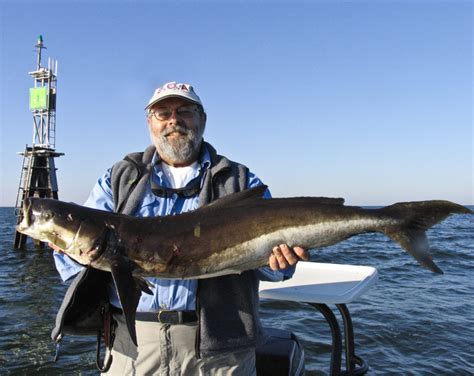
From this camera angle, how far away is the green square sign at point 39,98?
35656 millimetres

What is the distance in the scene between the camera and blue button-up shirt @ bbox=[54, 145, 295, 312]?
4039 mm

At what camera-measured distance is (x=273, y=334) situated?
234 inches

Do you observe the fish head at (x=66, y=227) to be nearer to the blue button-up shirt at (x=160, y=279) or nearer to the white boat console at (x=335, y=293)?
the blue button-up shirt at (x=160, y=279)

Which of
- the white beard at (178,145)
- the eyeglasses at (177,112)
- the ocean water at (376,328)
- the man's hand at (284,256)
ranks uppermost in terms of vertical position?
the eyeglasses at (177,112)

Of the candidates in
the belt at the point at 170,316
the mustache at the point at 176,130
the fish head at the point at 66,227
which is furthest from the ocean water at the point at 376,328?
the fish head at the point at 66,227

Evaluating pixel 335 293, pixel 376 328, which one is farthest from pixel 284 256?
pixel 376 328

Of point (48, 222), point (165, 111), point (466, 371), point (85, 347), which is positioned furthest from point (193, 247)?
point (85, 347)

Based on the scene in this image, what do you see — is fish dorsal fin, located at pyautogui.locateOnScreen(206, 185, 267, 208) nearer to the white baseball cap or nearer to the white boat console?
the white baseball cap

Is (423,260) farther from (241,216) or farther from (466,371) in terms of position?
(466,371)

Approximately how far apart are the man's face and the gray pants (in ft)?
5.38

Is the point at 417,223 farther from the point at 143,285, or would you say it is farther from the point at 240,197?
the point at 143,285

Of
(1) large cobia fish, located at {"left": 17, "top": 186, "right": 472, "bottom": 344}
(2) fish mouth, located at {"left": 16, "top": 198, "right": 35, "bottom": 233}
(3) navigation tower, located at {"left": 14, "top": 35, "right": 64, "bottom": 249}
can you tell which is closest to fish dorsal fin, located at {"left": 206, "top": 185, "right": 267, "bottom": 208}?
(1) large cobia fish, located at {"left": 17, "top": 186, "right": 472, "bottom": 344}

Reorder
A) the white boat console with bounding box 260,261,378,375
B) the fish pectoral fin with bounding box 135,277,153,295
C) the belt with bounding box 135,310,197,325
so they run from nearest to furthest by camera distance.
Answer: the fish pectoral fin with bounding box 135,277,153,295 → the belt with bounding box 135,310,197,325 → the white boat console with bounding box 260,261,378,375

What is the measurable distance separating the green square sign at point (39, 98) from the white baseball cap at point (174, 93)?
34.3 meters
